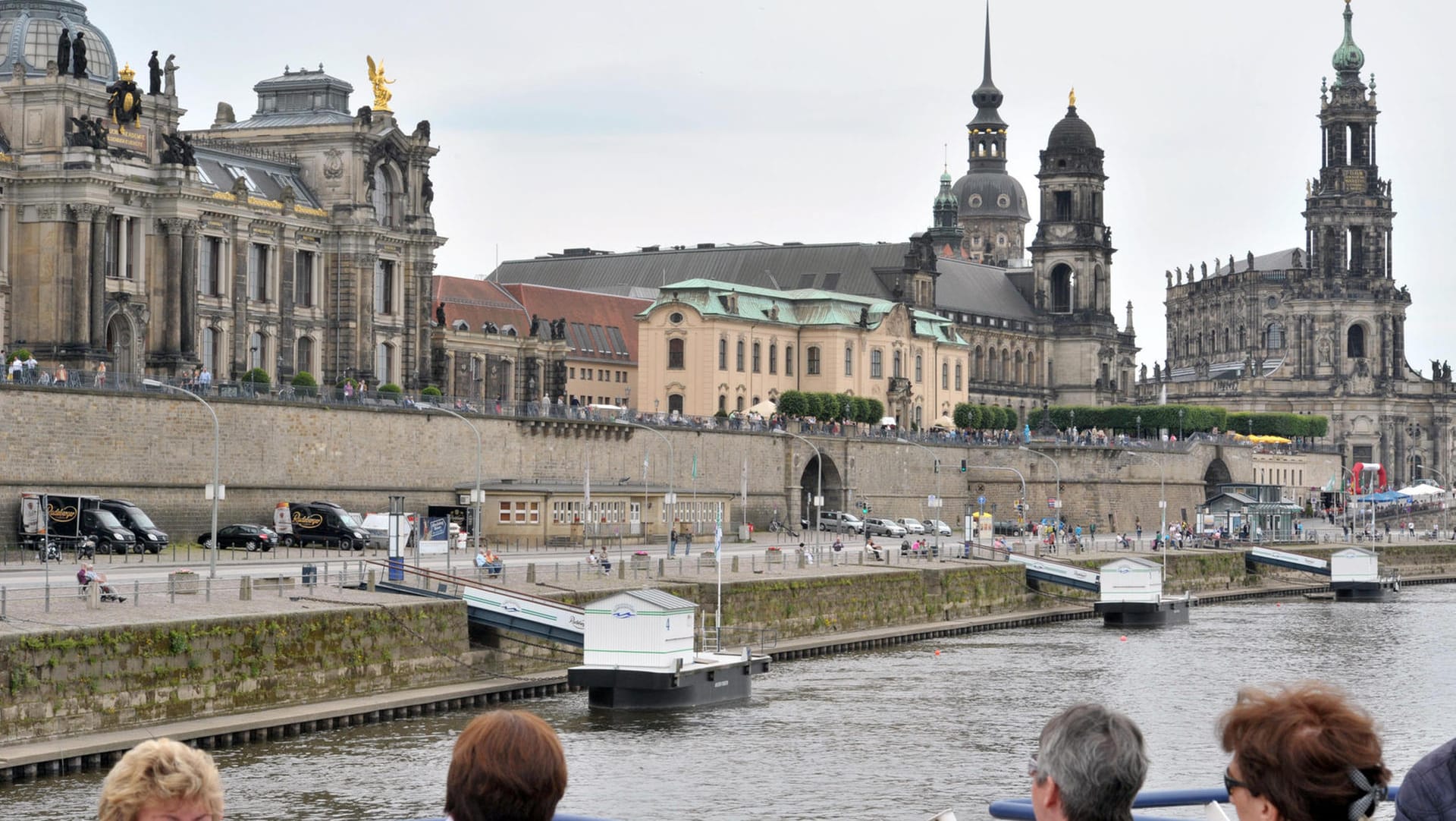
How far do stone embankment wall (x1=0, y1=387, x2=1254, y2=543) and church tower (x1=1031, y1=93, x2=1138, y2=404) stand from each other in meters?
49.1

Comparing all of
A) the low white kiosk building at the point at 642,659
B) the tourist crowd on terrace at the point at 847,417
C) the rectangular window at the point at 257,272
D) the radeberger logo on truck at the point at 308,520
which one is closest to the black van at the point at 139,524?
the tourist crowd on terrace at the point at 847,417

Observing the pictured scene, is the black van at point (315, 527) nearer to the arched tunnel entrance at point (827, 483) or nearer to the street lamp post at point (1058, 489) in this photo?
the arched tunnel entrance at point (827, 483)

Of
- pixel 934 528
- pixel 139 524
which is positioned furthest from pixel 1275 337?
pixel 139 524

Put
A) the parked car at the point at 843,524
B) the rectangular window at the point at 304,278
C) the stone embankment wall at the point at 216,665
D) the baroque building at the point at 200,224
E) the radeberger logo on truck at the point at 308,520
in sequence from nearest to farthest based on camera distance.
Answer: the stone embankment wall at the point at 216,665, the radeberger logo on truck at the point at 308,520, the baroque building at the point at 200,224, the rectangular window at the point at 304,278, the parked car at the point at 843,524

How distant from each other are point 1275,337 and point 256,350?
108 metres

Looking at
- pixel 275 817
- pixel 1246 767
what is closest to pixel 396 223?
pixel 275 817

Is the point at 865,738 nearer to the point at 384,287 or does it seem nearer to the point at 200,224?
the point at 200,224

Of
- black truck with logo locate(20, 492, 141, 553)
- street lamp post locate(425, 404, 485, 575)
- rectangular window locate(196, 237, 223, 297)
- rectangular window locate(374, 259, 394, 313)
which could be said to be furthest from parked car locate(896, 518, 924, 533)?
black truck with logo locate(20, 492, 141, 553)

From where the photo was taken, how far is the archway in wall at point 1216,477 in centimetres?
13750

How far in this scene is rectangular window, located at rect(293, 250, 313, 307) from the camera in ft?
293

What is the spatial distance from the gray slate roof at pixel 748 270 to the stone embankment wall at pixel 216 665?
99849 mm

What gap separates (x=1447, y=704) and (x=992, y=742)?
13980mm

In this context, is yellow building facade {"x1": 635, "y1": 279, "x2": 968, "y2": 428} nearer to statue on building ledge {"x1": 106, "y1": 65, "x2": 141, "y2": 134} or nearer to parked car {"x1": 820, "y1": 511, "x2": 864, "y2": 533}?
parked car {"x1": 820, "y1": 511, "x2": 864, "y2": 533}

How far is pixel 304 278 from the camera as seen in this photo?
89750 mm
